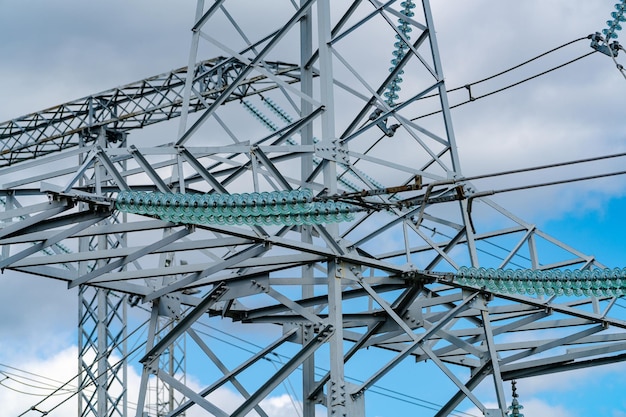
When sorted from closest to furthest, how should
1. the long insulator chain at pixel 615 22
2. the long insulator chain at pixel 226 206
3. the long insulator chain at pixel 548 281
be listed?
the long insulator chain at pixel 226 206 → the long insulator chain at pixel 548 281 → the long insulator chain at pixel 615 22

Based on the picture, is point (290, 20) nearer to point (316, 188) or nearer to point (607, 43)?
point (316, 188)

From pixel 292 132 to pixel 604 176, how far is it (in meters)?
5.09

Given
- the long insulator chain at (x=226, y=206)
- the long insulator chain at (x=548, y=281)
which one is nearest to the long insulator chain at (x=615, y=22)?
the long insulator chain at (x=548, y=281)

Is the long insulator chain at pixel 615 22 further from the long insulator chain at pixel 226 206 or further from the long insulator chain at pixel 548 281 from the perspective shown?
the long insulator chain at pixel 226 206

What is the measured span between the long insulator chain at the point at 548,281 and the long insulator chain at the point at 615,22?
20.2ft

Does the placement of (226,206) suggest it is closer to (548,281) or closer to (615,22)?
(548,281)

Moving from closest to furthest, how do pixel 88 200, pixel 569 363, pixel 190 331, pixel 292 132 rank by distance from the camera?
pixel 88 200 < pixel 292 132 < pixel 190 331 < pixel 569 363

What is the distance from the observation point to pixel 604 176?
15.1 m

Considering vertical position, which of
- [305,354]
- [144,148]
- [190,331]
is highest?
[144,148]

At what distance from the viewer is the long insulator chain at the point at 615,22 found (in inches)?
860

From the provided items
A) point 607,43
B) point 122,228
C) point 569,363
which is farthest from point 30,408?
point 607,43

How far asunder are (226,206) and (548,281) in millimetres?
5807

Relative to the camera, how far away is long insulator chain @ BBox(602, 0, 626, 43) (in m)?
21.8

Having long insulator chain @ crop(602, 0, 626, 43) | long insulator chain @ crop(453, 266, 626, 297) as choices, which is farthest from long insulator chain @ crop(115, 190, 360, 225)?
long insulator chain @ crop(602, 0, 626, 43)
